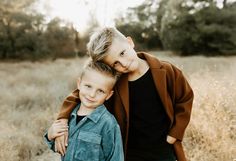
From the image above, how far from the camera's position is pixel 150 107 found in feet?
8.16

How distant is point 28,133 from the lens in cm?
532

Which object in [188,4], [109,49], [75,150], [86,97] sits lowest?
[188,4]

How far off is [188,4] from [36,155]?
19187mm

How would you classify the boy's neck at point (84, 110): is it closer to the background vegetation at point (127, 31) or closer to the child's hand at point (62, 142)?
the child's hand at point (62, 142)

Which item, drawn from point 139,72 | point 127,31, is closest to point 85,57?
point 127,31

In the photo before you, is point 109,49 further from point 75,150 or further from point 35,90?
point 35,90

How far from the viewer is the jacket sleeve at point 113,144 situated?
2197 mm

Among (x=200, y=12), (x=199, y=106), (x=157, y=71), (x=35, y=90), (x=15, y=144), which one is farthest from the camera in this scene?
(x=200, y=12)

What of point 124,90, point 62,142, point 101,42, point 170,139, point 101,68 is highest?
point 101,42

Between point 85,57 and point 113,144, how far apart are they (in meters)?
19.3

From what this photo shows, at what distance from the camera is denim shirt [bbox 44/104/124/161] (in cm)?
220

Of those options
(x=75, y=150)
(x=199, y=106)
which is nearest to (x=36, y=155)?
(x=199, y=106)

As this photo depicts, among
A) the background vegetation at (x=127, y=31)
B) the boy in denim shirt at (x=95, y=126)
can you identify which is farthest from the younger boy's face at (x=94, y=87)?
the background vegetation at (x=127, y=31)

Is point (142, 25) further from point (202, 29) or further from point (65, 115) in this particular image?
point (65, 115)
